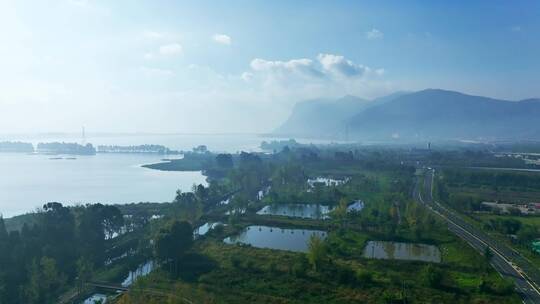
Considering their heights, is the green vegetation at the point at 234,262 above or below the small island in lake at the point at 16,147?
below

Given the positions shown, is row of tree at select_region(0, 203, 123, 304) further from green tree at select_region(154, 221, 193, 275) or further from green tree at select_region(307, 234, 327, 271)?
green tree at select_region(307, 234, 327, 271)

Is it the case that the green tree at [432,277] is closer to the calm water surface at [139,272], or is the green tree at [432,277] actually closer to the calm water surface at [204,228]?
the calm water surface at [139,272]

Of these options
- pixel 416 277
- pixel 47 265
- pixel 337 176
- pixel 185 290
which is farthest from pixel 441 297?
pixel 337 176

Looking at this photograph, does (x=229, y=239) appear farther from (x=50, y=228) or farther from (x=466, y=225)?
(x=466, y=225)

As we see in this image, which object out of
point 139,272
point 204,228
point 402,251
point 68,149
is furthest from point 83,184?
point 68,149

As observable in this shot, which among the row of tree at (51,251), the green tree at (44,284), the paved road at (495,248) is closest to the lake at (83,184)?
the row of tree at (51,251)

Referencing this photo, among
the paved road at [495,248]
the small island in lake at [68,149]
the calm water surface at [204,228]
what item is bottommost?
→ the calm water surface at [204,228]
